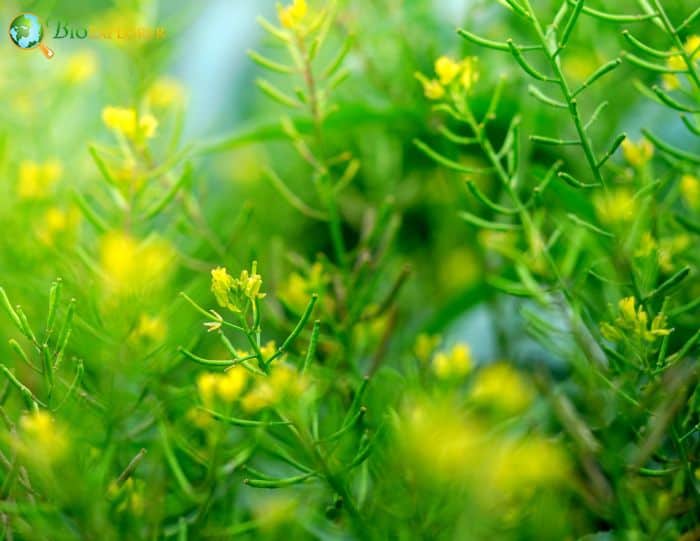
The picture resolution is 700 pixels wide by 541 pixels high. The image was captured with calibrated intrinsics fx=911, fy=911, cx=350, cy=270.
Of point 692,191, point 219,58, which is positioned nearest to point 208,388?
point 692,191

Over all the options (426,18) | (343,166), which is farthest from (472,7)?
(343,166)

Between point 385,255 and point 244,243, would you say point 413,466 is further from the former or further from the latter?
point 244,243

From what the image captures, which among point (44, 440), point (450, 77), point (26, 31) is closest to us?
point (44, 440)

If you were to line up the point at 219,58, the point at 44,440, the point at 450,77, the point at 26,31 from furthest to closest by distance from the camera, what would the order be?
1. the point at 219,58
2. the point at 26,31
3. the point at 450,77
4. the point at 44,440

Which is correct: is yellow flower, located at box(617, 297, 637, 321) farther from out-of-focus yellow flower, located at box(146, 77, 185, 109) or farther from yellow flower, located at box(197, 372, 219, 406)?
out-of-focus yellow flower, located at box(146, 77, 185, 109)

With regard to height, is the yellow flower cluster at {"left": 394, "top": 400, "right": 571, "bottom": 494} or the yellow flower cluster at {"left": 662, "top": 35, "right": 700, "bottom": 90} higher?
the yellow flower cluster at {"left": 662, "top": 35, "right": 700, "bottom": 90}

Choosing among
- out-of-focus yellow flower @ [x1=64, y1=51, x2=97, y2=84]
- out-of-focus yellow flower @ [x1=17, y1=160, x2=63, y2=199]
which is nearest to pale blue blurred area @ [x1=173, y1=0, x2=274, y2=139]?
out-of-focus yellow flower @ [x1=64, y1=51, x2=97, y2=84]

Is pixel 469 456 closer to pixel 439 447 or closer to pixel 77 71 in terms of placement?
pixel 439 447
